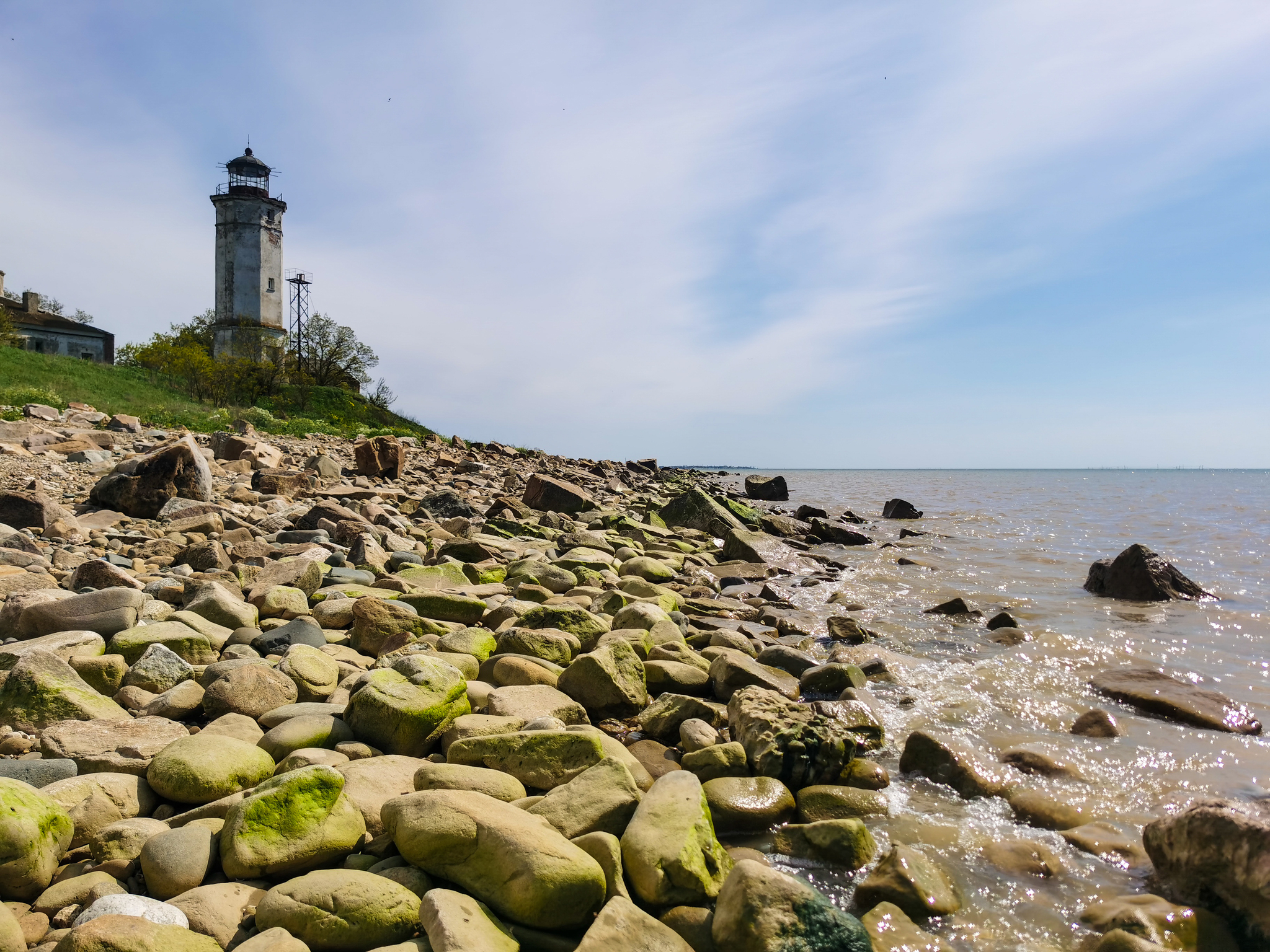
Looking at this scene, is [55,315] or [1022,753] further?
[55,315]

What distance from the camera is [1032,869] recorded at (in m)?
2.59

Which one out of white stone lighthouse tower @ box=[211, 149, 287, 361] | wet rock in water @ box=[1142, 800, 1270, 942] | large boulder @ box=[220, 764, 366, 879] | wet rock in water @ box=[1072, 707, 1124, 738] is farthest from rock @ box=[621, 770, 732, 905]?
white stone lighthouse tower @ box=[211, 149, 287, 361]

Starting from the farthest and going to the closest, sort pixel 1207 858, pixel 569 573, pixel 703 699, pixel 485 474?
pixel 485 474 → pixel 569 573 → pixel 703 699 → pixel 1207 858

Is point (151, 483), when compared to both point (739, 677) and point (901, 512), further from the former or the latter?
point (901, 512)

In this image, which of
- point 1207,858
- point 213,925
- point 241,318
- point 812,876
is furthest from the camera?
point 241,318

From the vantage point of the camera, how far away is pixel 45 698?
106 inches

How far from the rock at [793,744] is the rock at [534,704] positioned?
A: 776mm

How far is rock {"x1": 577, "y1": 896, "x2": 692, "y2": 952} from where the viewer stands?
74.3 inches

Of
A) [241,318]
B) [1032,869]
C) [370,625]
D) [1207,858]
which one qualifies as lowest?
[1032,869]

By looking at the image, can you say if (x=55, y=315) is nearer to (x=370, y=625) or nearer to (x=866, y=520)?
(x=866, y=520)

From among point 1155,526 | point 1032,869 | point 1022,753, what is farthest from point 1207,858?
point 1155,526

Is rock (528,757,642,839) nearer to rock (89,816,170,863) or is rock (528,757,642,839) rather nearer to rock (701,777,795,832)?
rock (701,777,795,832)

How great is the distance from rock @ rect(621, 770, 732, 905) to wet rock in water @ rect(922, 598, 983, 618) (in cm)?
493

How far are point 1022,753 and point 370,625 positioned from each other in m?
3.45
